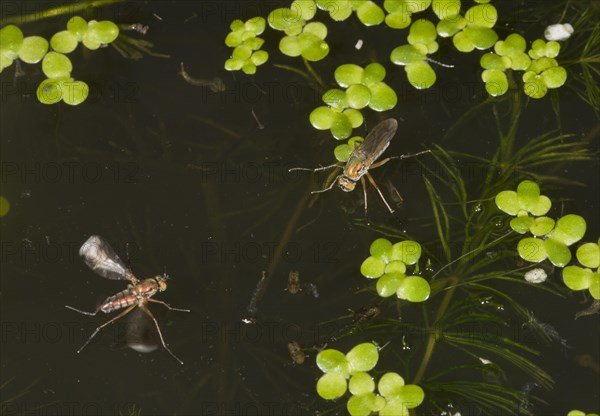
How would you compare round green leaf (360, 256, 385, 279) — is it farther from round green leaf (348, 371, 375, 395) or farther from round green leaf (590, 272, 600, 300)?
round green leaf (590, 272, 600, 300)

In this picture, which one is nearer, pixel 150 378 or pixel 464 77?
pixel 150 378

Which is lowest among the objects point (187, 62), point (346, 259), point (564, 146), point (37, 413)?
point (37, 413)

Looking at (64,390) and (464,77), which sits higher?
(464,77)

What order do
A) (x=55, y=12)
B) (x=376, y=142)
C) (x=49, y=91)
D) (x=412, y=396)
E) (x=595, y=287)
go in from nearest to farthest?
1. (x=412, y=396)
2. (x=595, y=287)
3. (x=376, y=142)
4. (x=49, y=91)
5. (x=55, y=12)

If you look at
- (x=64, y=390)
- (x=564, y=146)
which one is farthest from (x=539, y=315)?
(x=64, y=390)

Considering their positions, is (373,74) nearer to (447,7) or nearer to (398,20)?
(398,20)

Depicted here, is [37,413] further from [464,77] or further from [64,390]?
[464,77]

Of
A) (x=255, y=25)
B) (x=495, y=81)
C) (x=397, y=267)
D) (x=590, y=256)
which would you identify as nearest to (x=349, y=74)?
(x=255, y=25)
